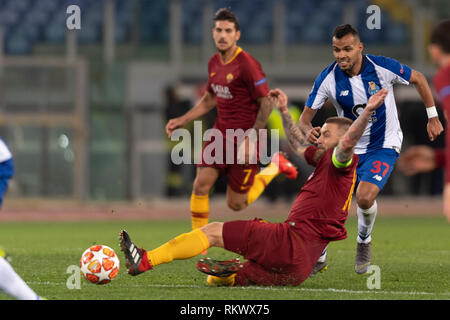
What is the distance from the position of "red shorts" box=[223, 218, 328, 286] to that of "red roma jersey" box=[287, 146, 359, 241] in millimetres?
86

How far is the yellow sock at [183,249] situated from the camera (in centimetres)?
607

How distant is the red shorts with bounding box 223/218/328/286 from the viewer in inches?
240

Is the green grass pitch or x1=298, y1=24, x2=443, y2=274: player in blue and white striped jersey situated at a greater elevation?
x1=298, y1=24, x2=443, y2=274: player in blue and white striped jersey

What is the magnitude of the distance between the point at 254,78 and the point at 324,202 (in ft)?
8.40

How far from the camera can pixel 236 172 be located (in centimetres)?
889

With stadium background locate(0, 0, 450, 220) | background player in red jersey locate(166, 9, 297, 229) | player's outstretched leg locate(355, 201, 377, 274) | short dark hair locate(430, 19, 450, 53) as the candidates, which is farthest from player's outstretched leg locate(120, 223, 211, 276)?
stadium background locate(0, 0, 450, 220)

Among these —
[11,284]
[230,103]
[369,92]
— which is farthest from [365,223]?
[11,284]

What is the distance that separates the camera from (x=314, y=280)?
6906mm

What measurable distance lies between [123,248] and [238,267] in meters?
0.84

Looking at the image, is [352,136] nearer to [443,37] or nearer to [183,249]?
[443,37]

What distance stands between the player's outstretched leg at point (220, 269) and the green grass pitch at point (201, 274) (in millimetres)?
115

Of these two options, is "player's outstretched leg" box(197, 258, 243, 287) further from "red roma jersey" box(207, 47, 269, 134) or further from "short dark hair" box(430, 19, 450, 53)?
"red roma jersey" box(207, 47, 269, 134)
